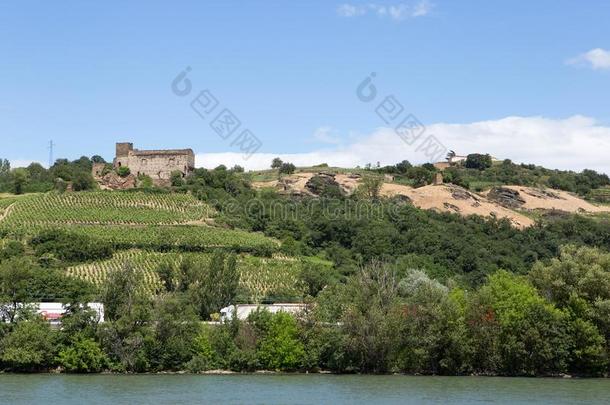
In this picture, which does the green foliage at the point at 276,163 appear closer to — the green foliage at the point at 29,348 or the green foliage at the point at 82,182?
the green foliage at the point at 82,182

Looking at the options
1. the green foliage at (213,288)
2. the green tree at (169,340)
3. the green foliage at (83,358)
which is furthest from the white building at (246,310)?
the green foliage at (83,358)

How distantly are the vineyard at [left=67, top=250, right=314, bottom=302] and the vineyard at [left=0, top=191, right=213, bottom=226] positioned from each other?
48.3ft

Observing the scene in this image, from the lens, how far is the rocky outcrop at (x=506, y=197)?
150 metres

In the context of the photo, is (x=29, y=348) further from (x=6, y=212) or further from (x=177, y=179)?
(x=177, y=179)

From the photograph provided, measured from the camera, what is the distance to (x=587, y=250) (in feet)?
200

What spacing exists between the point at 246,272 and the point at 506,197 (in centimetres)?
6976

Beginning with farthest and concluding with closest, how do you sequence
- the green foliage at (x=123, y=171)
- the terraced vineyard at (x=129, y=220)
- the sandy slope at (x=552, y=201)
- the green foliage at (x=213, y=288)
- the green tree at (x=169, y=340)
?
the sandy slope at (x=552, y=201), the green foliage at (x=123, y=171), the terraced vineyard at (x=129, y=220), the green foliage at (x=213, y=288), the green tree at (x=169, y=340)

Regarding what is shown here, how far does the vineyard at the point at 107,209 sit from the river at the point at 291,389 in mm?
56813

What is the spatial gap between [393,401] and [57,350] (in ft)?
79.3

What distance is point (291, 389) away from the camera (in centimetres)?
4950

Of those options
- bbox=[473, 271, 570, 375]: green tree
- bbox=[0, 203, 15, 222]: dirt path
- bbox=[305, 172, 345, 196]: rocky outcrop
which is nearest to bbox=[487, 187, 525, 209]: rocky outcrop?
bbox=[305, 172, 345, 196]: rocky outcrop

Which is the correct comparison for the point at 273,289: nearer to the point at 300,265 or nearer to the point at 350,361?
the point at 300,265

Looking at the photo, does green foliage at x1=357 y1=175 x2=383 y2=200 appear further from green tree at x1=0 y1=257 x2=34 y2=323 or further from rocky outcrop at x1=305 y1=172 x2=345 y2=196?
green tree at x1=0 y1=257 x2=34 y2=323


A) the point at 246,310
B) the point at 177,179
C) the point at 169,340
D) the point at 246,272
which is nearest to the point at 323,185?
the point at 177,179
